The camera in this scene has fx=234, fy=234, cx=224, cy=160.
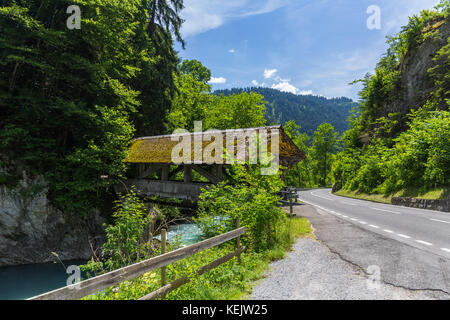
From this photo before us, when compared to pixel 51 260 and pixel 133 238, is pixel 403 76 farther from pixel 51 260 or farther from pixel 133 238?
pixel 51 260

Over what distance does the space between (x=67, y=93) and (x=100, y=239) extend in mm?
8470

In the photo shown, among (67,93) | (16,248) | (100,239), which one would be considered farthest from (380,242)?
(67,93)

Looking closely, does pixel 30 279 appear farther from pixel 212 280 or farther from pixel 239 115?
pixel 239 115

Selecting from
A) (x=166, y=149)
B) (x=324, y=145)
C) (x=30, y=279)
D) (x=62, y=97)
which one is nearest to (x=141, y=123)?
(x=62, y=97)

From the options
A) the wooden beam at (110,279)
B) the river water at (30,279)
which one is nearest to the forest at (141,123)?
the wooden beam at (110,279)

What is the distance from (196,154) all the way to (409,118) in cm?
1901

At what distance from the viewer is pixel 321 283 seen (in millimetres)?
3885

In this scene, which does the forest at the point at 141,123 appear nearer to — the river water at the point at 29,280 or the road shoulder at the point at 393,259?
the road shoulder at the point at 393,259

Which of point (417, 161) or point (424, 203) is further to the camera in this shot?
point (417, 161)

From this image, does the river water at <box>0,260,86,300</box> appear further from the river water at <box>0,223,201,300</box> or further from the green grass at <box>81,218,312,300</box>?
the green grass at <box>81,218,312,300</box>

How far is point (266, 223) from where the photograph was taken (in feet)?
20.4

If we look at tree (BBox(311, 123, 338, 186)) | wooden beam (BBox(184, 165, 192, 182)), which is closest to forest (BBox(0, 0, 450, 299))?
wooden beam (BBox(184, 165, 192, 182))

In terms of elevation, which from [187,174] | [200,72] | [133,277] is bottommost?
[133,277]

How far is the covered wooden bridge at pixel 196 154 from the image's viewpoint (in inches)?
401
